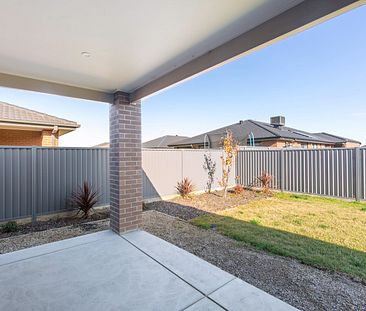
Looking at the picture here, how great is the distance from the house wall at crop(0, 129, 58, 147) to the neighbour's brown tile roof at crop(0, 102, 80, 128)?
0.62 meters

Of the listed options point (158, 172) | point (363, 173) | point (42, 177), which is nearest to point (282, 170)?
point (363, 173)

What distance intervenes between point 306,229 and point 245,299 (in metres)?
2.94

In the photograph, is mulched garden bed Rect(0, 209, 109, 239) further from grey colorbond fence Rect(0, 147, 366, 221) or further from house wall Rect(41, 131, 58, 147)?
house wall Rect(41, 131, 58, 147)

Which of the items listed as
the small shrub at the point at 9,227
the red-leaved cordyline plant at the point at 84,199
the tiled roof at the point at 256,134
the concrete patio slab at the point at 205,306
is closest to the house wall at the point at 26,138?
the red-leaved cordyline plant at the point at 84,199

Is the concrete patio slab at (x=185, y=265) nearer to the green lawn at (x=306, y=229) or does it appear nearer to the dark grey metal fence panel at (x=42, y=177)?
the green lawn at (x=306, y=229)

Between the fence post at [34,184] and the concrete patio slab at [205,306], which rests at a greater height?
the fence post at [34,184]

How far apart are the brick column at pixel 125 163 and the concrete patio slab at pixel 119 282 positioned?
0.67m

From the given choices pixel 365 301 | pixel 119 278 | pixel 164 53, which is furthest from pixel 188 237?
pixel 164 53

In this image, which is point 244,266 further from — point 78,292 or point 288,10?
point 288,10

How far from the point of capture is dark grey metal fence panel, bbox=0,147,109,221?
4668 mm

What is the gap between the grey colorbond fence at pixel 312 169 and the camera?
691 cm

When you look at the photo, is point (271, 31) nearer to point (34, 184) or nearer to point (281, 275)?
point (281, 275)

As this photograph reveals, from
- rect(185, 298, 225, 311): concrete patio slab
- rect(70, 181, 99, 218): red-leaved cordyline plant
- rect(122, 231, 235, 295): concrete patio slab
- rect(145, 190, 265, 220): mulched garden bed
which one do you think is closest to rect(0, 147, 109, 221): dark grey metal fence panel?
rect(70, 181, 99, 218): red-leaved cordyline plant

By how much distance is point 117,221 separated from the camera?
12.4 feet
